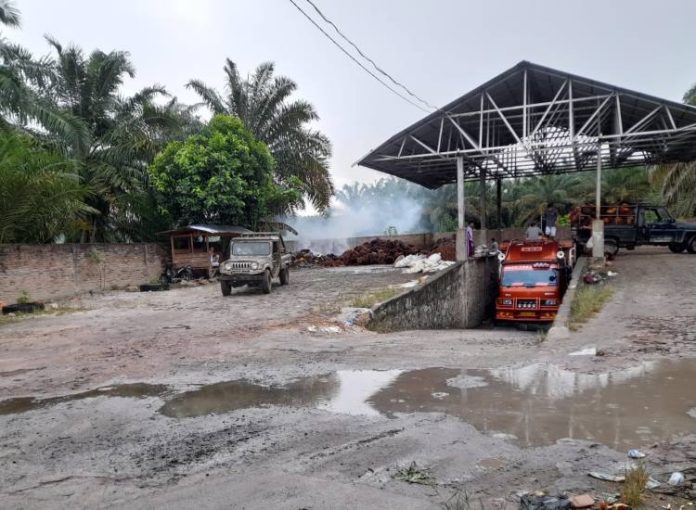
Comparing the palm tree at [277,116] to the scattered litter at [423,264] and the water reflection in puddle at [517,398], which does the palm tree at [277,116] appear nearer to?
the scattered litter at [423,264]

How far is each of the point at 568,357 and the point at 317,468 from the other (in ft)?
15.6

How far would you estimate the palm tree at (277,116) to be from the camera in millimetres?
26875

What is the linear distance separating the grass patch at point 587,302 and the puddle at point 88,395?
738 centimetres

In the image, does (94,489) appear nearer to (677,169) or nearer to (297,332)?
(297,332)

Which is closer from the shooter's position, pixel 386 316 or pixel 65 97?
pixel 386 316

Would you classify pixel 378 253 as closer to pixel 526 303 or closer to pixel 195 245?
pixel 195 245

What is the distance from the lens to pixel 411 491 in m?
3.47

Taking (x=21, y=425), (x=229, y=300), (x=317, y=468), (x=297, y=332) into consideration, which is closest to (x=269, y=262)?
(x=229, y=300)

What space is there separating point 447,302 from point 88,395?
12.0 m

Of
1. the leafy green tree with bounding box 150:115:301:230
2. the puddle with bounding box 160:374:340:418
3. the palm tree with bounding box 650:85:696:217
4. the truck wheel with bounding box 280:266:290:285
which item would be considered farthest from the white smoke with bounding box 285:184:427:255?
the puddle with bounding box 160:374:340:418

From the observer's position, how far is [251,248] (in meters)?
16.7

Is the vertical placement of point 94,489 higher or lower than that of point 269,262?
lower

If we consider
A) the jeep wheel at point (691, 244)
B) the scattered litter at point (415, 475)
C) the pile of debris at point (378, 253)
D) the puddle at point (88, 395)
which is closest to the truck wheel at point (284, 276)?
the pile of debris at point (378, 253)

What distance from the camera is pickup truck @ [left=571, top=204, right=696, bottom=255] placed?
20203mm
